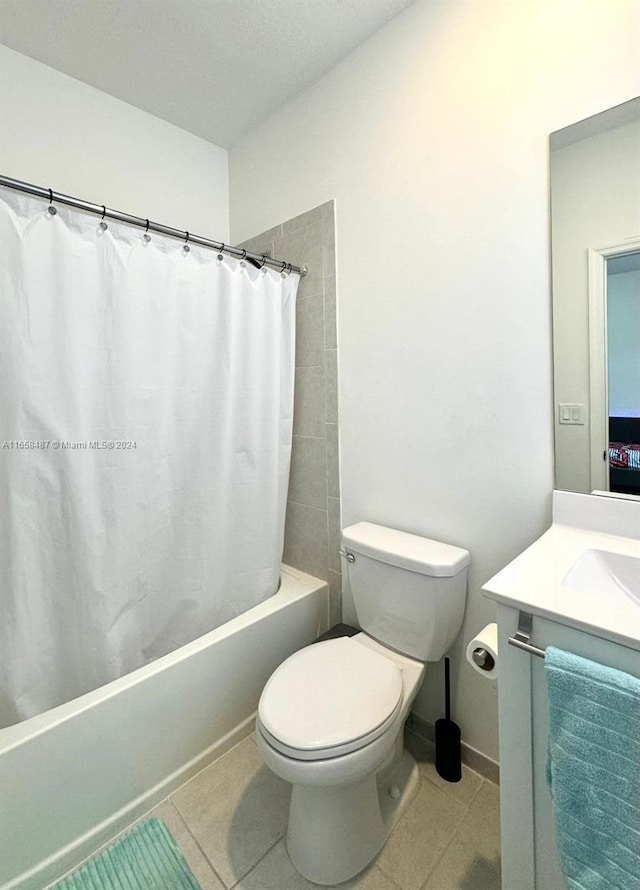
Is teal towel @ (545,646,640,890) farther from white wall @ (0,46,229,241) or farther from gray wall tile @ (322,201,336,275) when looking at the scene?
white wall @ (0,46,229,241)

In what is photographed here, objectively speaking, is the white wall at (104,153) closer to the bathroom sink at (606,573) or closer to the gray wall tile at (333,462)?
the gray wall tile at (333,462)

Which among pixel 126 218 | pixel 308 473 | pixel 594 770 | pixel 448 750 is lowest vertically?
pixel 448 750

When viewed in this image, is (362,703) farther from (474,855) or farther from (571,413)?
(571,413)

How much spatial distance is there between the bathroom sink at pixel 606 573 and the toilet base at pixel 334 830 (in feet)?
2.60

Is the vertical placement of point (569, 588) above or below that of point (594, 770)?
above

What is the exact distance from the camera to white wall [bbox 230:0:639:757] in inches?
43.0

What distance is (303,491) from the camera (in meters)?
1.82

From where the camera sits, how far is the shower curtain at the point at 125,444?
1.15 metres

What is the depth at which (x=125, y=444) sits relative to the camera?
1.32m

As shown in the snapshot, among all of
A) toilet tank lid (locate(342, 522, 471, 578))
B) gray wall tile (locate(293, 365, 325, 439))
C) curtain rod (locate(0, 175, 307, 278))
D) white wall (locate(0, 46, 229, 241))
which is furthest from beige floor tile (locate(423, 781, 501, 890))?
white wall (locate(0, 46, 229, 241))

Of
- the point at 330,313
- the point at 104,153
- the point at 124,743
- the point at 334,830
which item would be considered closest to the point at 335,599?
the point at 334,830

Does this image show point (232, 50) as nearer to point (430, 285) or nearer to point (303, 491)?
point (430, 285)

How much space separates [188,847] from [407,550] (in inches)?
40.8

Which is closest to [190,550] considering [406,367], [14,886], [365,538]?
[365,538]
